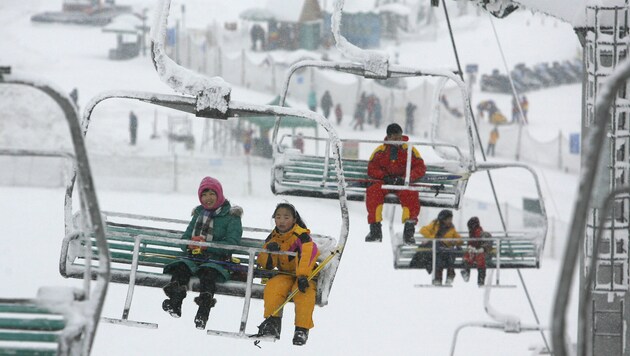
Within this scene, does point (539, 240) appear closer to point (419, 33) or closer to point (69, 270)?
point (69, 270)

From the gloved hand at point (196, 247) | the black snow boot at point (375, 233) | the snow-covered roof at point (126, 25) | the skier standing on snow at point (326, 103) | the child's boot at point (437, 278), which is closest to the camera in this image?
the gloved hand at point (196, 247)

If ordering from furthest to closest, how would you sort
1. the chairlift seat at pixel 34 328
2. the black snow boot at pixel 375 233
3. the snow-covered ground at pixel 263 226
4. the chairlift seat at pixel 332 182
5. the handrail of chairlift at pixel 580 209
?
the snow-covered ground at pixel 263 226
the black snow boot at pixel 375 233
the chairlift seat at pixel 332 182
the chairlift seat at pixel 34 328
the handrail of chairlift at pixel 580 209

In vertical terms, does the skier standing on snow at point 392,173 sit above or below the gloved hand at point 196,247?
above

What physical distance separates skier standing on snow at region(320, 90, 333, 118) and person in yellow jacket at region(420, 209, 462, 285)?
753 inches

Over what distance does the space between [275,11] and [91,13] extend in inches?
294

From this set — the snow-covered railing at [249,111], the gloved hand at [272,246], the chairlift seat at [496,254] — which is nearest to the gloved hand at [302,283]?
the snow-covered railing at [249,111]

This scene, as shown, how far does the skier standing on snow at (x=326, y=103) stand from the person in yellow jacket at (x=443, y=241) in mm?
19130

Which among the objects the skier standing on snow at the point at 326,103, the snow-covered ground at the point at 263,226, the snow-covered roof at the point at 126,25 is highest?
the snow-covered roof at the point at 126,25

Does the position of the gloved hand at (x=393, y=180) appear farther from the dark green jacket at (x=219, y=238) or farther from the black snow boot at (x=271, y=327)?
the black snow boot at (x=271, y=327)

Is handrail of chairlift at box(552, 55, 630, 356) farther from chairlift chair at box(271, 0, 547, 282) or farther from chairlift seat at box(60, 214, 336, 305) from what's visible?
chairlift chair at box(271, 0, 547, 282)

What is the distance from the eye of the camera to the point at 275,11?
42.2m

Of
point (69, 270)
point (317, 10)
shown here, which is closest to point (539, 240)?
point (69, 270)

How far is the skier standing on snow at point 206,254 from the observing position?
19.9 ft

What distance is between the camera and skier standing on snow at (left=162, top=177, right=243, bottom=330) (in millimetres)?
6062
